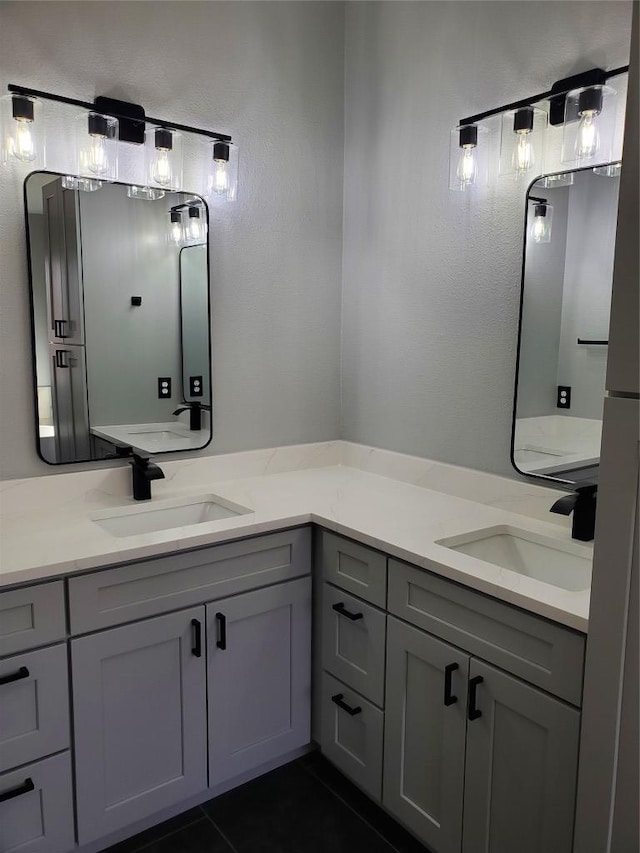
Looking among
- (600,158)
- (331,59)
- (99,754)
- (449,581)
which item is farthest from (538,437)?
(331,59)

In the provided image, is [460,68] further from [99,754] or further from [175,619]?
[99,754]

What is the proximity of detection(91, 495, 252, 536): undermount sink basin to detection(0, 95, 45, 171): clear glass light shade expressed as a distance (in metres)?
1.12

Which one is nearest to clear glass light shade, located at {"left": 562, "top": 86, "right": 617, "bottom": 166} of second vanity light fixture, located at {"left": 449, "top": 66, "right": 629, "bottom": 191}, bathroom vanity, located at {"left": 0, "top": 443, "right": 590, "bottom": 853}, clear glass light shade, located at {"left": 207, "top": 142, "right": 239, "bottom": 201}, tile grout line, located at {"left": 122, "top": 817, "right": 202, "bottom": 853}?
second vanity light fixture, located at {"left": 449, "top": 66, "right": 629, "bottom": 191}

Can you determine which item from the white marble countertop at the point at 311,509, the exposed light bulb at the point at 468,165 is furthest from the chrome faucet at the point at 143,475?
the exposed light bulb at the point at 468,165

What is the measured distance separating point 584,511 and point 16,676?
156cm

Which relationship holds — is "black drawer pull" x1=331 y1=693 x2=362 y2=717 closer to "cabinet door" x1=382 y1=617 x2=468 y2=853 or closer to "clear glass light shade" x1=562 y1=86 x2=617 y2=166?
"cabinet door" x1=382 y1=617 x2=468 y2=853

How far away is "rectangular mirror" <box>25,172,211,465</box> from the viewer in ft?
6.78

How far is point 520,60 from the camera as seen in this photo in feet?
6.61

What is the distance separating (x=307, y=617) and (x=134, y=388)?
982 millimetres

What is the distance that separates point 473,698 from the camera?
160 centimetres

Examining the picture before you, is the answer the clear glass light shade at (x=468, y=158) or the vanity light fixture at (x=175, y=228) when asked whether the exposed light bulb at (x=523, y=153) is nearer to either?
the clear glass light shade at (x=468, y=158)

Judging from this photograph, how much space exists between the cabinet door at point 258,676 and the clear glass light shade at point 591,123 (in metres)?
1.54

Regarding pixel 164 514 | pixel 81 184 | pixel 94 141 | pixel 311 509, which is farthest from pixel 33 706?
pixel 94 141

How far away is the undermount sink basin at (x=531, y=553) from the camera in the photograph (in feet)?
5.91
